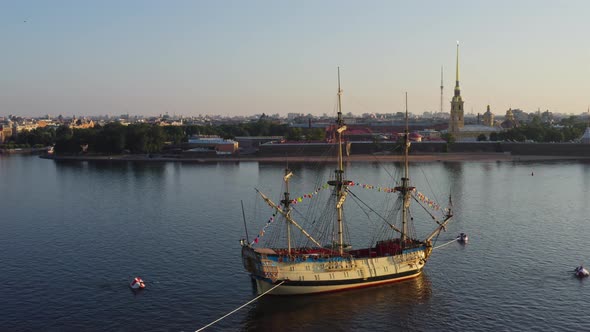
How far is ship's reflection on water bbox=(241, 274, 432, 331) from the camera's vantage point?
79.5 feet

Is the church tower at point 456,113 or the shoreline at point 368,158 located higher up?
the church tower at point 456,113

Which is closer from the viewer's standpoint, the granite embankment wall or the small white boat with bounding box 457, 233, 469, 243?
the small white boat with bounding box 457, 233, 469, 243

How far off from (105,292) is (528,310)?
17877 millimetres

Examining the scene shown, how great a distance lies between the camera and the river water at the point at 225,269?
24672 millimetres

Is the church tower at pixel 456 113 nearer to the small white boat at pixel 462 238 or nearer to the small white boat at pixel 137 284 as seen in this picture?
the small white boat at pixel 462 238

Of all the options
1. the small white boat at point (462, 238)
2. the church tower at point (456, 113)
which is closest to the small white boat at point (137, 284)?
the small white boat at point (462, 238)

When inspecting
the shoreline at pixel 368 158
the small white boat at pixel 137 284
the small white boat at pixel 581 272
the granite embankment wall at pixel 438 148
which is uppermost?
the granite embankment wall at pixel 438 148

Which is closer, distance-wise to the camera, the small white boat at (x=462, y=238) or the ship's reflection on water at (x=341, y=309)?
the ship's reflection on water at (x=341, y=309)

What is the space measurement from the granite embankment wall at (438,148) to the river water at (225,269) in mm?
41417

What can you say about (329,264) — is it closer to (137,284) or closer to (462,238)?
(137,284)

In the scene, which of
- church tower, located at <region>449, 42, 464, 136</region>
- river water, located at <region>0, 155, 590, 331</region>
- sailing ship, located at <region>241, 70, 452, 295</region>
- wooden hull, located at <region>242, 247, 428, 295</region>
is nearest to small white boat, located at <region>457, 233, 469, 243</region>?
river water, located at <region>0, 155, 590, 331</region>

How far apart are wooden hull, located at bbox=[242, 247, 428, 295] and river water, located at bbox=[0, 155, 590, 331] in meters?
0.47

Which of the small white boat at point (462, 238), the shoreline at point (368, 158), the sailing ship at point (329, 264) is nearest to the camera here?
the sailing ship at point (329, 264)

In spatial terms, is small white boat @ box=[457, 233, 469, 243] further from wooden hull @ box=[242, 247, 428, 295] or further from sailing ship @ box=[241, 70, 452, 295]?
wooden hull @ box=[242, 247, 428, 295]
